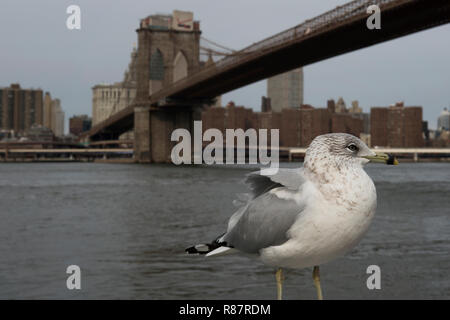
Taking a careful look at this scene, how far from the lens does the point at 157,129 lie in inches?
2537

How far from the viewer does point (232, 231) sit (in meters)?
2.96

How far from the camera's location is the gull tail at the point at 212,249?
111 inches

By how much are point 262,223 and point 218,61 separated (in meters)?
44.4

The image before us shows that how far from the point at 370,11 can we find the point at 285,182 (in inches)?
1182

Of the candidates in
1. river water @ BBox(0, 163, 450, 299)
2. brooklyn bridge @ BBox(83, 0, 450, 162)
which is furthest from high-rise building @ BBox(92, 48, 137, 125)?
river water @ BBox(0, 163, 450, 299)

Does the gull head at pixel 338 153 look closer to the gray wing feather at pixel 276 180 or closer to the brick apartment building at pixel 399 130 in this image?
the gray wing feather at pixel 276 180

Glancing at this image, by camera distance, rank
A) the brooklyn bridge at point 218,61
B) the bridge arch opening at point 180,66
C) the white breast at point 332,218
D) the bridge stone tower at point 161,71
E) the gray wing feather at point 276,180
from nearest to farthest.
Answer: the white breast at point 332,218
the gray wing feather at point 276,180
the brooklyn bridge at point 218,61
the bridge stone tower at point 161,71
the bridge arch opening at point 180,66

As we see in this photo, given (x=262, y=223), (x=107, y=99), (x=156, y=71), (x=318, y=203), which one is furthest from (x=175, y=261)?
(x=107, y=99)

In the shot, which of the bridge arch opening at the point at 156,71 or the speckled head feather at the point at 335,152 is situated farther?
the bridge arch opening at the point at 156,71

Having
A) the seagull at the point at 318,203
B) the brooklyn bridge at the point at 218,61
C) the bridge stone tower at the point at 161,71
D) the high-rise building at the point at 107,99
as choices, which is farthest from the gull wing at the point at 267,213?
the high-rise building at the point at 107,99

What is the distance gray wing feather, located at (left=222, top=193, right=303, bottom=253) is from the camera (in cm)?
266

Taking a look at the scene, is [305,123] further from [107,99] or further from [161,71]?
[107,99]

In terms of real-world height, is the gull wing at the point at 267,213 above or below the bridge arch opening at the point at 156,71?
below

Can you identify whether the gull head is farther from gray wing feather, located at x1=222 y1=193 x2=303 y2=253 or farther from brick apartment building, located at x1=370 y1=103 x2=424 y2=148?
brick apartment building, located at x1=370 y1=103 x2=424 y2=148
